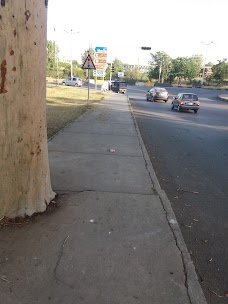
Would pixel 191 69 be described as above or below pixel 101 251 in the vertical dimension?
above

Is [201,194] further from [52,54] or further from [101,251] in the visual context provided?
[52,54]

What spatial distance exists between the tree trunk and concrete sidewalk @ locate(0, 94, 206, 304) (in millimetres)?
402

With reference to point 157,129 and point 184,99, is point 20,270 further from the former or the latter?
point 184,99

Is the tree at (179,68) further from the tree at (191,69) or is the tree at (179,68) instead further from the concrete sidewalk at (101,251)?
the concrete sidewalk at (101,251)

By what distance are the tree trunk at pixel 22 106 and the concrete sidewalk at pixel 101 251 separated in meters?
0.40

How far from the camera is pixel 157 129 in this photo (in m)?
13.3

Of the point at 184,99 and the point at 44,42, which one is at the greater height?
the point at 44,42

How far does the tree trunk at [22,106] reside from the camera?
3254 millimetres

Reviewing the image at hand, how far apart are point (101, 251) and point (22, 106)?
1.81 m

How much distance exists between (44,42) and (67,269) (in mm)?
2530

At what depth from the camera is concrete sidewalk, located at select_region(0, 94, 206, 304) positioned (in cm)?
262

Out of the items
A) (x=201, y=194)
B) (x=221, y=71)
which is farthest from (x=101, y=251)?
(x=221, y=71)

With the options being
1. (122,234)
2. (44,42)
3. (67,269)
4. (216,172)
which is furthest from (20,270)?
(216,172)

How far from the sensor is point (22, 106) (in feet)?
11.5
